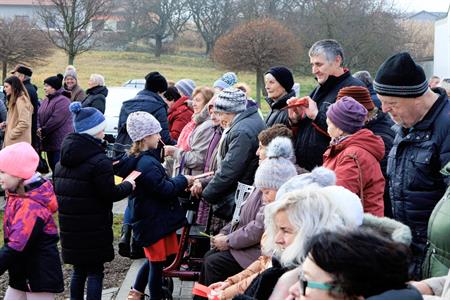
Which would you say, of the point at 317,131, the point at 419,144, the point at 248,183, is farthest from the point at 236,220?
the point at 419,144

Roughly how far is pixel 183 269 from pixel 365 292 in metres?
4.06

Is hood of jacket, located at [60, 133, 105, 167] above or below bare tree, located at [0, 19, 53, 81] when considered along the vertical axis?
above

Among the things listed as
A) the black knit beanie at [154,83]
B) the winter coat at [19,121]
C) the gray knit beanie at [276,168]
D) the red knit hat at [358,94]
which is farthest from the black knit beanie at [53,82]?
the gray knit beanie at [276,168]

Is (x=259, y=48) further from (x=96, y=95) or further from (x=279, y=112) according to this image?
(x=279, y=112)

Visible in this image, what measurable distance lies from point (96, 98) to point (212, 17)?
3872 centimetres

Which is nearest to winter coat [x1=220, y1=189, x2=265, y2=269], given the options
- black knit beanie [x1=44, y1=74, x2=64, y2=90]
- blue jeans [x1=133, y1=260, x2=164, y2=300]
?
blue jeans [x1=133, y1=260, x2=164, y2=300]

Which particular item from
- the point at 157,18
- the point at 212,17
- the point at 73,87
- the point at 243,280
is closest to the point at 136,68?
the point at 212,17

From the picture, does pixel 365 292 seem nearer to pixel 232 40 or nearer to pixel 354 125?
pixel 354 125

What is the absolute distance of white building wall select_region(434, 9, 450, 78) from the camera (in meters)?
34.4

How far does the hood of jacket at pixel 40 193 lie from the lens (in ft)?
16.5

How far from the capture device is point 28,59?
2639 centimetres

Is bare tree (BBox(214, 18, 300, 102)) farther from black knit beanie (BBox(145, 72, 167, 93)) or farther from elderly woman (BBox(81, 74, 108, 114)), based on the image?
black knit beanie (BBox(145, 72, 167, 93))

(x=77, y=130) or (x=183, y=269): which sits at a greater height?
(x=77, y=130)

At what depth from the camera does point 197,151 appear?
662cm
